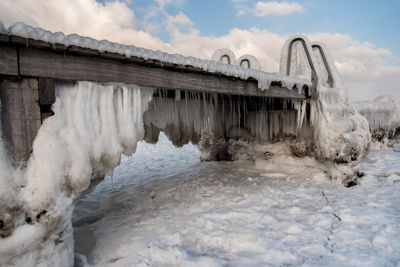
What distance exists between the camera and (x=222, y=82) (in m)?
3.92

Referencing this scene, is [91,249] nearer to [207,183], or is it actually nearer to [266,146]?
[207,183]

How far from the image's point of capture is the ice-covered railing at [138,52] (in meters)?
2.04

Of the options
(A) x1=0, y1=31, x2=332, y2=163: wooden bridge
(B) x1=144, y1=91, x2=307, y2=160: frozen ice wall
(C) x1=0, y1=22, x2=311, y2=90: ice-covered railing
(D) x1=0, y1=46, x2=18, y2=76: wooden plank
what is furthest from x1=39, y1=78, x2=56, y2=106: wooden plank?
(B) x1=144, y1=91, x2=307, y2=160: frozen ice wall

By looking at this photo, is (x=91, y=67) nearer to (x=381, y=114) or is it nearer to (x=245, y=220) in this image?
(x=245, y=220)

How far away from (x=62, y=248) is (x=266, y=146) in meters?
5.67

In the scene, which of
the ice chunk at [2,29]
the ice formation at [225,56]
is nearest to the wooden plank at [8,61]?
the ice chunk at [2,29]

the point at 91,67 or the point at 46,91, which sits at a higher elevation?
the point at 91,67

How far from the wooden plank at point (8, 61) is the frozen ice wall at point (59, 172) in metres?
0.37

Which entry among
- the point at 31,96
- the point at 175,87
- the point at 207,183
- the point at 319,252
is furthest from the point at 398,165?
the point at 31,96

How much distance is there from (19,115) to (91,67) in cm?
79

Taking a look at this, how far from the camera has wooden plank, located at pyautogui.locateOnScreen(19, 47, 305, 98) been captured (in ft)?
6.98

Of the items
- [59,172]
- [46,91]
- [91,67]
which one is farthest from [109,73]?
[59,172]

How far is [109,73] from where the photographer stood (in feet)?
8.61

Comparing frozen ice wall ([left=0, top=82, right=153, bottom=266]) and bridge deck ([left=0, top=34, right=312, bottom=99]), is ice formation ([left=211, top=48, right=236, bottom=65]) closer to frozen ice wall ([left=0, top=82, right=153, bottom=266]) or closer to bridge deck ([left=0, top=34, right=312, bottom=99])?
bridge deck ([left=0, top=34, right=312, bottom=99])
